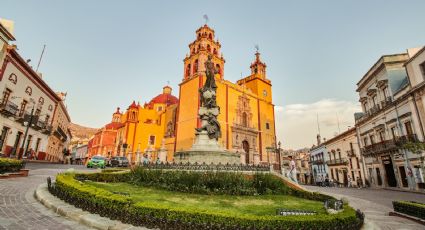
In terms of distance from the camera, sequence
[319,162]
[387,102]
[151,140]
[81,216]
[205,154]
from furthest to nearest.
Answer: [319,162] < [151,140] < [387,102] < [205,154] < [81,216]

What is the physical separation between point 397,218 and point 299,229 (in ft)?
19.0

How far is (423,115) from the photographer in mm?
17156

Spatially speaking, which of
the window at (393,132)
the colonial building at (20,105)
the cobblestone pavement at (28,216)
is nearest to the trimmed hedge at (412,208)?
the cobblestone pavement at (28,216)

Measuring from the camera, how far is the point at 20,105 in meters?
21.8

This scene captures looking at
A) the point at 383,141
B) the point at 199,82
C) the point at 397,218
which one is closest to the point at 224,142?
the point at 199,82

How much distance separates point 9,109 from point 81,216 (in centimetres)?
2161

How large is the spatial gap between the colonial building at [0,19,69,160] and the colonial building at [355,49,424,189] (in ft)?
106

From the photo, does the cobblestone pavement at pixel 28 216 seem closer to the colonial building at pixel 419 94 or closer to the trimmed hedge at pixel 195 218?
the trimmed hedge at pixel 195 218

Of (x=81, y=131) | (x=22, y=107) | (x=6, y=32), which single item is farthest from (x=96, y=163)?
(x=81, y=131)

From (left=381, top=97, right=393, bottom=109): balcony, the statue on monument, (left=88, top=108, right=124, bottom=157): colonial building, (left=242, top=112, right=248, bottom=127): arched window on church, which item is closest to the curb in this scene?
the statue on monument

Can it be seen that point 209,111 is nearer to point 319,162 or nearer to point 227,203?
point 227,203

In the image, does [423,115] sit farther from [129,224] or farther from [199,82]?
[199,82]

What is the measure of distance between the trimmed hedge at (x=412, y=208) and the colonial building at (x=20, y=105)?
959 inches

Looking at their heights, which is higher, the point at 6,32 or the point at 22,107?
the point at 6,32
